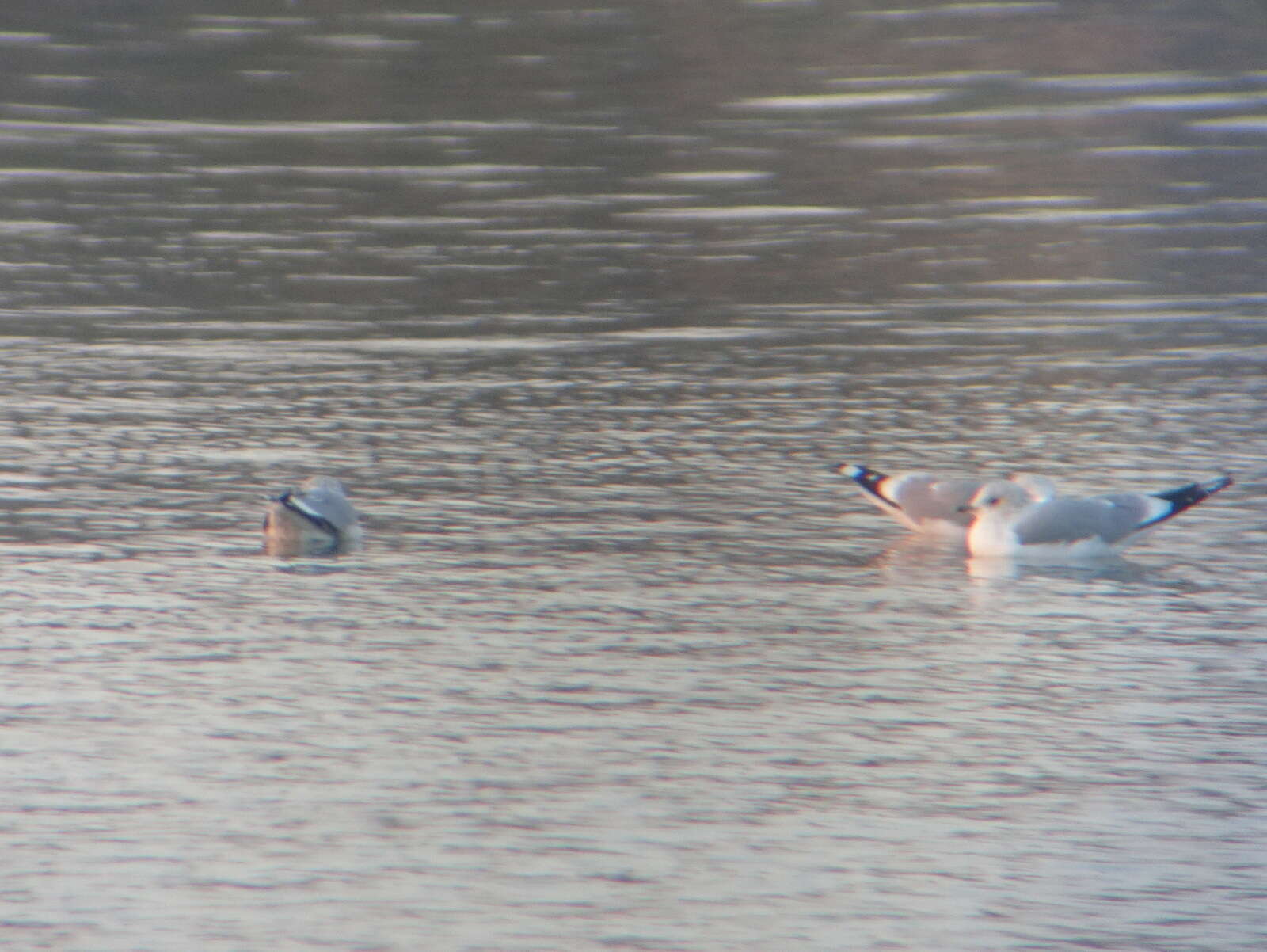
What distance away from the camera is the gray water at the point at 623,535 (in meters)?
6.66

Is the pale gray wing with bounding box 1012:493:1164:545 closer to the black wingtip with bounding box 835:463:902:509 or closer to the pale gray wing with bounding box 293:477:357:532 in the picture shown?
the black wingtip with bounding box 835:463:902:509

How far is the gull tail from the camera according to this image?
1043 centimetres

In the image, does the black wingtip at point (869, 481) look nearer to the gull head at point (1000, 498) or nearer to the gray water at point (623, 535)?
the gray water at point (623, 535)

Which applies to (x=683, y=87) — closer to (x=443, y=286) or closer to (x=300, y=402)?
(x=443, y=286)

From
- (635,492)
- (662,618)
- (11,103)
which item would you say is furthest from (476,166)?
(662,618)

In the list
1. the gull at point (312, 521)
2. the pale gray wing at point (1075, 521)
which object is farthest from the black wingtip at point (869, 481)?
the gull at point (312, 521)

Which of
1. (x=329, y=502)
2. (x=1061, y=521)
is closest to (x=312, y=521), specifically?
(x=329, y=502)

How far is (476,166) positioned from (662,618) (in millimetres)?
13492

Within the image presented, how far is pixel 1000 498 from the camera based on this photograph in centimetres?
1040

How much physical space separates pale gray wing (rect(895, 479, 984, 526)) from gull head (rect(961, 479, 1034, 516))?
0.49 ft

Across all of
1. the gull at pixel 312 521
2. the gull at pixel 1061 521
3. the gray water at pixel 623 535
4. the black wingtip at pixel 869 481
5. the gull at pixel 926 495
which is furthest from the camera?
the black wingtip at pixel 869 481

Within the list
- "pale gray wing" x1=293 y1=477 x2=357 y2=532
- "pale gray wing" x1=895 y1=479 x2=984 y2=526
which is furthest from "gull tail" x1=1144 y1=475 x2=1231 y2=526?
"pale gray wing" x1=293 y1=477 x2=357 y2=532

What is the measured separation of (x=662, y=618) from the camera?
929 centimetres

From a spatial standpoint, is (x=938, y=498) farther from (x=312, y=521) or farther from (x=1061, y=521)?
(x=312, y=521)
